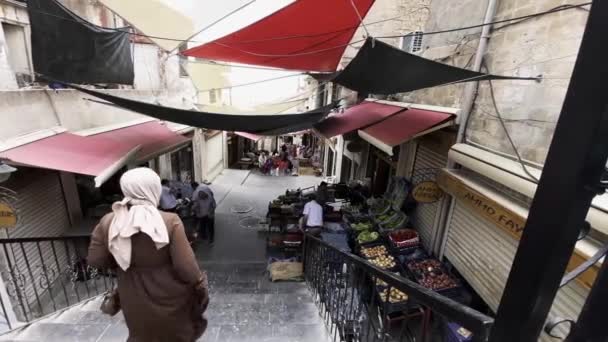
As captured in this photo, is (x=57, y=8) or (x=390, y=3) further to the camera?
(x=390, y=3)

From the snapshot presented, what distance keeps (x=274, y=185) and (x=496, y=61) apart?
11.1 m

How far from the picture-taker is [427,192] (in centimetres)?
466

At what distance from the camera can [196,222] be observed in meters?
7.71

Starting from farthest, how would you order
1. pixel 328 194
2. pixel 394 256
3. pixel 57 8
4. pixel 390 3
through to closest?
pixel 328 194 → pixel 390 3 → pixel 394 256 → pixel 57 8

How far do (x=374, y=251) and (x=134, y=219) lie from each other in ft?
15.7

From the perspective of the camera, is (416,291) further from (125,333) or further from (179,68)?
(179,68)

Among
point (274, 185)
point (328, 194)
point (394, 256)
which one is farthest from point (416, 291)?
point (274, 185)

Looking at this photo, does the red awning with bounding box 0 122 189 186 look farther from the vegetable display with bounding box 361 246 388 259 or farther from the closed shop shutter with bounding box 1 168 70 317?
the vegetable display with bounding box 361 246 388 259

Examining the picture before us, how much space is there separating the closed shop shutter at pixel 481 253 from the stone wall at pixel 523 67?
1.08 meters

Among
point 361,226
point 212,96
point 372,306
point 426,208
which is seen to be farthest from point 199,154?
point 372,306

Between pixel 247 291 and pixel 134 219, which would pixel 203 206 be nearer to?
pixel 247 291

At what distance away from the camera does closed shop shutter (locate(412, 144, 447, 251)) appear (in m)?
5.29

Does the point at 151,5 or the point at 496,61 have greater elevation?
the point at 151,5

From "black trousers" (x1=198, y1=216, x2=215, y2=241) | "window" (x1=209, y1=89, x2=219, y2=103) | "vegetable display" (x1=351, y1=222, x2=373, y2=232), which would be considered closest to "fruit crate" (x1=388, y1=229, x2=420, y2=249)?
"vegetable display" (x1=351, y1=222, x2=373, y2=232)
